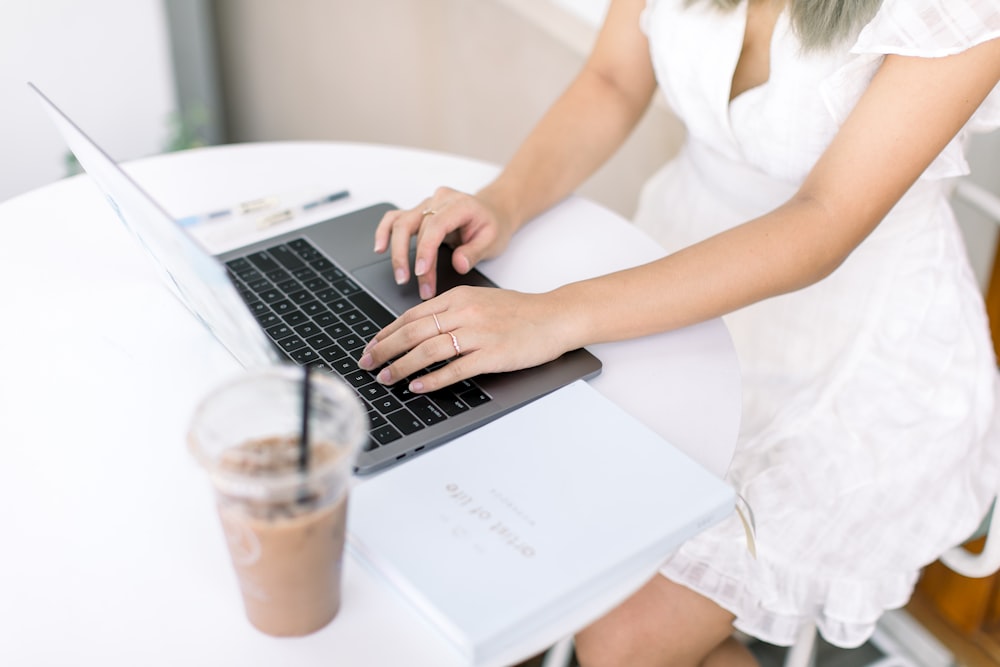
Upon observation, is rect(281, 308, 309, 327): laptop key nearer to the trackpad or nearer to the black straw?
the trackpad

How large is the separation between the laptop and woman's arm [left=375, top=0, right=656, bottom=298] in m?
0.03

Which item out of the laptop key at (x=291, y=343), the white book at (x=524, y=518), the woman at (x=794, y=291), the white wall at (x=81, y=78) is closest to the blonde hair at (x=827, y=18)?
the woman at (x=794, y=291)

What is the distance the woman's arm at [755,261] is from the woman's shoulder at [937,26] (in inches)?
0.5

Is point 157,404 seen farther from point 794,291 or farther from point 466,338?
point 794,291

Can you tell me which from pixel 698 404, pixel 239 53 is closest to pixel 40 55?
pixel 239 53

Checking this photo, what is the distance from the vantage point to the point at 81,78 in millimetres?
2051

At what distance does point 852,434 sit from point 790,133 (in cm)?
33

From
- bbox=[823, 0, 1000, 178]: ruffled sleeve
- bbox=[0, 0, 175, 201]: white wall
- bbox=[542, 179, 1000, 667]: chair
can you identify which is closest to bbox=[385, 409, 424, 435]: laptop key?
bbox=[542, 179, 1000, 667]: chair

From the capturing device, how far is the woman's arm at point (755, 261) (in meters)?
0.82

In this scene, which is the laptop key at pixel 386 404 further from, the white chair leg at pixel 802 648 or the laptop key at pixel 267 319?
the white chair leg at pixel 802 648

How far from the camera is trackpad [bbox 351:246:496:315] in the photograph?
3.08 feet

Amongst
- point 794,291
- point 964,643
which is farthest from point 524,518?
point 964,643

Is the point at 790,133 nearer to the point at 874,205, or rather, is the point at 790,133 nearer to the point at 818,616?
the point at 874,205

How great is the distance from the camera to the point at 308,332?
0.88 meters
